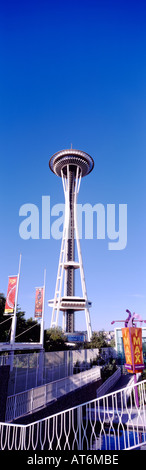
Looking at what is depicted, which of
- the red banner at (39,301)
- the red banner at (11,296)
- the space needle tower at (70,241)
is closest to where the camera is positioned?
the red banner at (11,296)

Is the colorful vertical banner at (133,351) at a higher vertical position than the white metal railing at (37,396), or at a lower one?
higher

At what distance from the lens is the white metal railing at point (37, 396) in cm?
989

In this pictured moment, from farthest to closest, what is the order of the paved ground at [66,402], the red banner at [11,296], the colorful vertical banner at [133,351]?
1. the red banner at [11,296]
2. the colorful vertical banner at [133,351]
3. the paved ground at [66,402]

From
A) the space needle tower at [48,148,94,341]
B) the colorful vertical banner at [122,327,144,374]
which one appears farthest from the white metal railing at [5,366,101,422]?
the space needle tower at [48,148,94,341]

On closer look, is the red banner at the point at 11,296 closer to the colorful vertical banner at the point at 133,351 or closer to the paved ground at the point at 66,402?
the paved ground at the point at 66,402

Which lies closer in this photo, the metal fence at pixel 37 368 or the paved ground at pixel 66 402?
the paved ground at pixel 66 402

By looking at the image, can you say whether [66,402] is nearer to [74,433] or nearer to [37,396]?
[37,396]

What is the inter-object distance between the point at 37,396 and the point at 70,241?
63222 mm

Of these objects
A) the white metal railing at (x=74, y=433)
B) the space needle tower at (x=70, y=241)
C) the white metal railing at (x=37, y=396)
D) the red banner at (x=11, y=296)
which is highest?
the space needle tower at (x=70, y=241)

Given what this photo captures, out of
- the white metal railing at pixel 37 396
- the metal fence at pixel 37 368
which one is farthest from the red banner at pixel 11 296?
the white metal railing at pixel 37 396

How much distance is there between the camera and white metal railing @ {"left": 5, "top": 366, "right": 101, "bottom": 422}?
32.4 ft

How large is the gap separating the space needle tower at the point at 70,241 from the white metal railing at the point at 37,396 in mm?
49236
